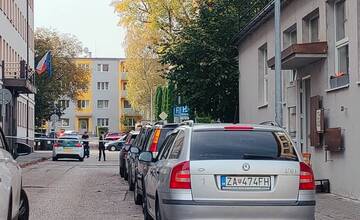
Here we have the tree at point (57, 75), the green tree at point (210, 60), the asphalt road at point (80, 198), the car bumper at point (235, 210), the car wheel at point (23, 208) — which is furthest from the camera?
the tree at point (57, 75)

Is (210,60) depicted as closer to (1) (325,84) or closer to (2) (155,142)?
(1) (325,84)

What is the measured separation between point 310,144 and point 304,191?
9.44 m

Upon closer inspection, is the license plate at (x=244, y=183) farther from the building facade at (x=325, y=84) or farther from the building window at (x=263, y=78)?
the building window at (x=263, y=78)

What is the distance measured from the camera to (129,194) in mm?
17359

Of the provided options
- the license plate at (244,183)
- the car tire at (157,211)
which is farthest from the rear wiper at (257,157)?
the car tire at (157,211)

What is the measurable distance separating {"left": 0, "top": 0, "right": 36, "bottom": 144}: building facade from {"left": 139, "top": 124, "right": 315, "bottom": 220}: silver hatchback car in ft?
88.8

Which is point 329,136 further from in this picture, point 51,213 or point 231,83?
point 231,83

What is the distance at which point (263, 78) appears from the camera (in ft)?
80.6

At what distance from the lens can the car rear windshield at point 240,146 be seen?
8.53 metres

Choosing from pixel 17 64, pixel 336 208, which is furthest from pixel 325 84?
pixel 17 64

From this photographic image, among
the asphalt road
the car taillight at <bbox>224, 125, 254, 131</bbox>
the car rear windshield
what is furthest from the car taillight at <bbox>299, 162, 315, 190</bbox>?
the asphalt road

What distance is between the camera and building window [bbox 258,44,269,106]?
963 inches

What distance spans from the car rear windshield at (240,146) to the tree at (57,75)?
56235mm

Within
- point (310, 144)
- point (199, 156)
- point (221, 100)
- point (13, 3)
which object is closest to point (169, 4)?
point (13, 3)
